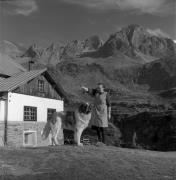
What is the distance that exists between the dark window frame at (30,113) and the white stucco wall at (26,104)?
0.94 feet

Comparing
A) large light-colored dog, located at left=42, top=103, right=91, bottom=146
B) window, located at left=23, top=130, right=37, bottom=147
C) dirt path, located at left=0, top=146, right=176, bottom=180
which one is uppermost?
large light-colored dog, located at left=42, top=103, right=91, bottom=146

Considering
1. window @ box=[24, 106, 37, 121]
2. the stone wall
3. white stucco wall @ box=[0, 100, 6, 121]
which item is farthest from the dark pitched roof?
the stone wall

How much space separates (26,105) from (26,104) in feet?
0.24

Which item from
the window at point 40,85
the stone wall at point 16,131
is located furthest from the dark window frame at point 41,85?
the stone wall at point 16,131

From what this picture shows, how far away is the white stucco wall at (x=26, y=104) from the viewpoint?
21.7 m

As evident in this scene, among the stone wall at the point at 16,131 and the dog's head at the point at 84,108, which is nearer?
the dog's head at the point at 84,108

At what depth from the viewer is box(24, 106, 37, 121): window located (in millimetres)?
23181

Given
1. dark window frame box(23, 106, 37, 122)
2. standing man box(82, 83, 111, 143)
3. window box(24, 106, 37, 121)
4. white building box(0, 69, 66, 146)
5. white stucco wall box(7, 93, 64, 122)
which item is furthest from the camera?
window box(24, 106, 37, 121)

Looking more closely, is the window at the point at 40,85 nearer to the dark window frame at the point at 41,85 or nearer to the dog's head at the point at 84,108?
the dark window frame at the point at 41,85

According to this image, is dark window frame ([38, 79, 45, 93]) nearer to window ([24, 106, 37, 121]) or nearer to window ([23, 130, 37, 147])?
window ([24, 106, 37, 121])

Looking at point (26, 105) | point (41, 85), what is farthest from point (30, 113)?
point (41, 85)

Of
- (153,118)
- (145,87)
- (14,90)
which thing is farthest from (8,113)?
(145,87)

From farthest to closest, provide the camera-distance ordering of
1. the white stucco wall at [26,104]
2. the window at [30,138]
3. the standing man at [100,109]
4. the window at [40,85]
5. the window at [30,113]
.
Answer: the window at [40,85] → the window at [30,138] → the window at [30,113] → the white stucco wall at [26,104] → the standing man at [100,109]

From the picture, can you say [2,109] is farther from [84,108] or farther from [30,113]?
[84,108]
